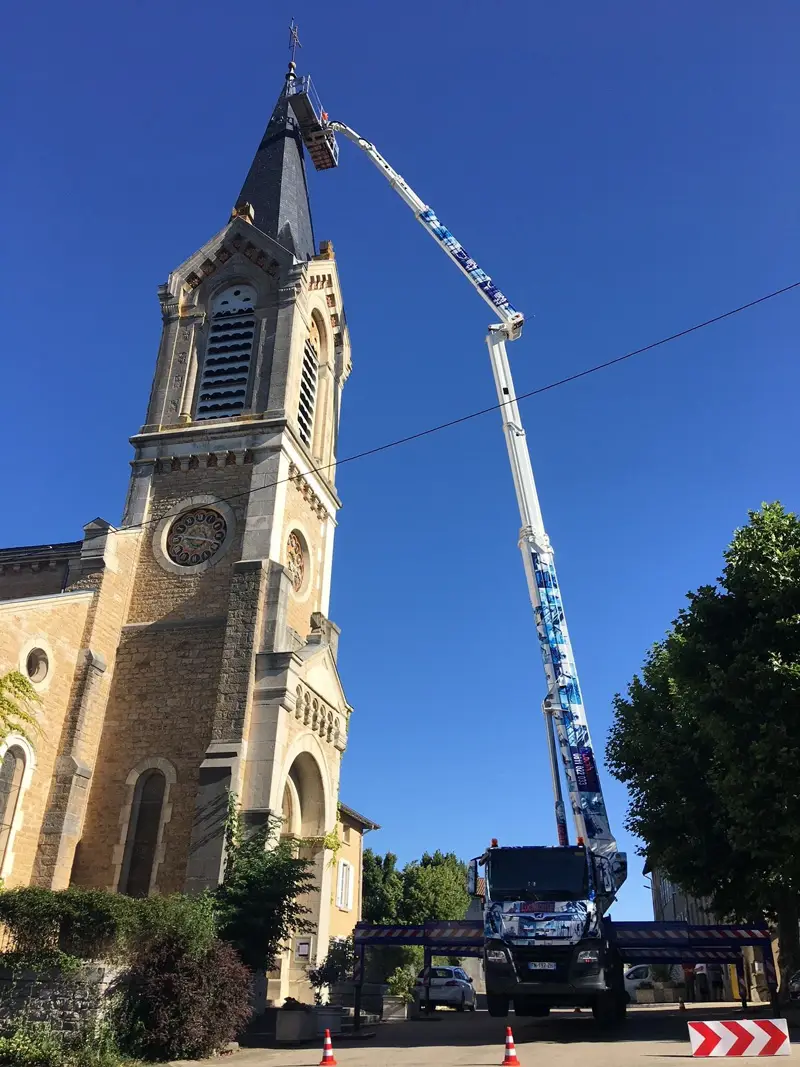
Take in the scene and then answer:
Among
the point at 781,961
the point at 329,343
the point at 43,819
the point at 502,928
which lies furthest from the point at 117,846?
the point at 329,343

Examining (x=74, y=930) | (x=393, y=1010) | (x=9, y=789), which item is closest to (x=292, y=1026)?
(x=74, y=930)

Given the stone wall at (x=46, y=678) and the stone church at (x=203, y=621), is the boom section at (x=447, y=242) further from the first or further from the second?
the stone wall at (x=46, y=678)

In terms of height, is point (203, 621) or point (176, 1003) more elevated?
point (203, 621)

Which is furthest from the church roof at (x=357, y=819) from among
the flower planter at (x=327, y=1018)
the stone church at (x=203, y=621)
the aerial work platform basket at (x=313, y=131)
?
the aerial work platform basket at (x=313, y=131)

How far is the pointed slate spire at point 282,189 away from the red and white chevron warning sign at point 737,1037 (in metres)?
23.7

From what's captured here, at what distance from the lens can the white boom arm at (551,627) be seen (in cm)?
1956

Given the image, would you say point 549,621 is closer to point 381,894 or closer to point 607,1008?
point 607,1008

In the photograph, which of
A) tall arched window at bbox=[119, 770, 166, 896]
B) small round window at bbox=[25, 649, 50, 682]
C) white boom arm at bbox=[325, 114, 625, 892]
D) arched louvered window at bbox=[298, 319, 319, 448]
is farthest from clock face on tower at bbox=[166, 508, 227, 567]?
white boom arm at bbox=[325, 114, 625, 892]

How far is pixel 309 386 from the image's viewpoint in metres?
27.4

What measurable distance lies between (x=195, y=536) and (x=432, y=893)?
30274 millimetres

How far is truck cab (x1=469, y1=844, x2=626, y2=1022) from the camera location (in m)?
14.4

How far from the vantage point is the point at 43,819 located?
18.7 metres

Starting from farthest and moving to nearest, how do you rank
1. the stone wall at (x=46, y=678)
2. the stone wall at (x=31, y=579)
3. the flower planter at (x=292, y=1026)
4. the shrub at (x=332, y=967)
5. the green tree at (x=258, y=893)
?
the stone wall at (x=31, y=579), the shrub at (x=332, y=967), the stone wall at (x=46, y=678), the green tree at (x=258, y=893), the flower planter at (x=292, y=1026)

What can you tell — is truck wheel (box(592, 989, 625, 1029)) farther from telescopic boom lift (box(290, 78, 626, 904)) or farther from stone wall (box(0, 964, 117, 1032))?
stone wall (box(0, 964, 117, 1032))
